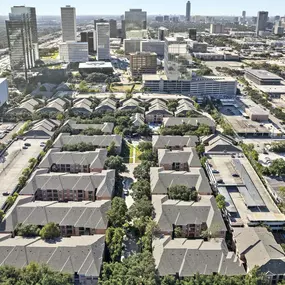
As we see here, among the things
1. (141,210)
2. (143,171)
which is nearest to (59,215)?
(141,210)

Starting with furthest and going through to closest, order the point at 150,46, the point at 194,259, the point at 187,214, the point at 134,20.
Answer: the point at 134,20, the point at 150,46, the point at 187,214, the point at 194,259

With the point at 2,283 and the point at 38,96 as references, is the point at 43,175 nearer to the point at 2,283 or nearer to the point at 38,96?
the point at 2,283

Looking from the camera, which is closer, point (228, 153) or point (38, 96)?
point (228, 153)

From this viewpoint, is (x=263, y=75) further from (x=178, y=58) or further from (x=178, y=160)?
(x=178, y=160)

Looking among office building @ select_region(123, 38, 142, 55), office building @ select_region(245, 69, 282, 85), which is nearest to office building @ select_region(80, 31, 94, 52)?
office building @ select_region(123, 38, 142, 55)

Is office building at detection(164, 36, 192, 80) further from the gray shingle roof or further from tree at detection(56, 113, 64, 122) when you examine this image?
the gray shingle roof

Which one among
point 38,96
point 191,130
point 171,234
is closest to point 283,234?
point 171,234
